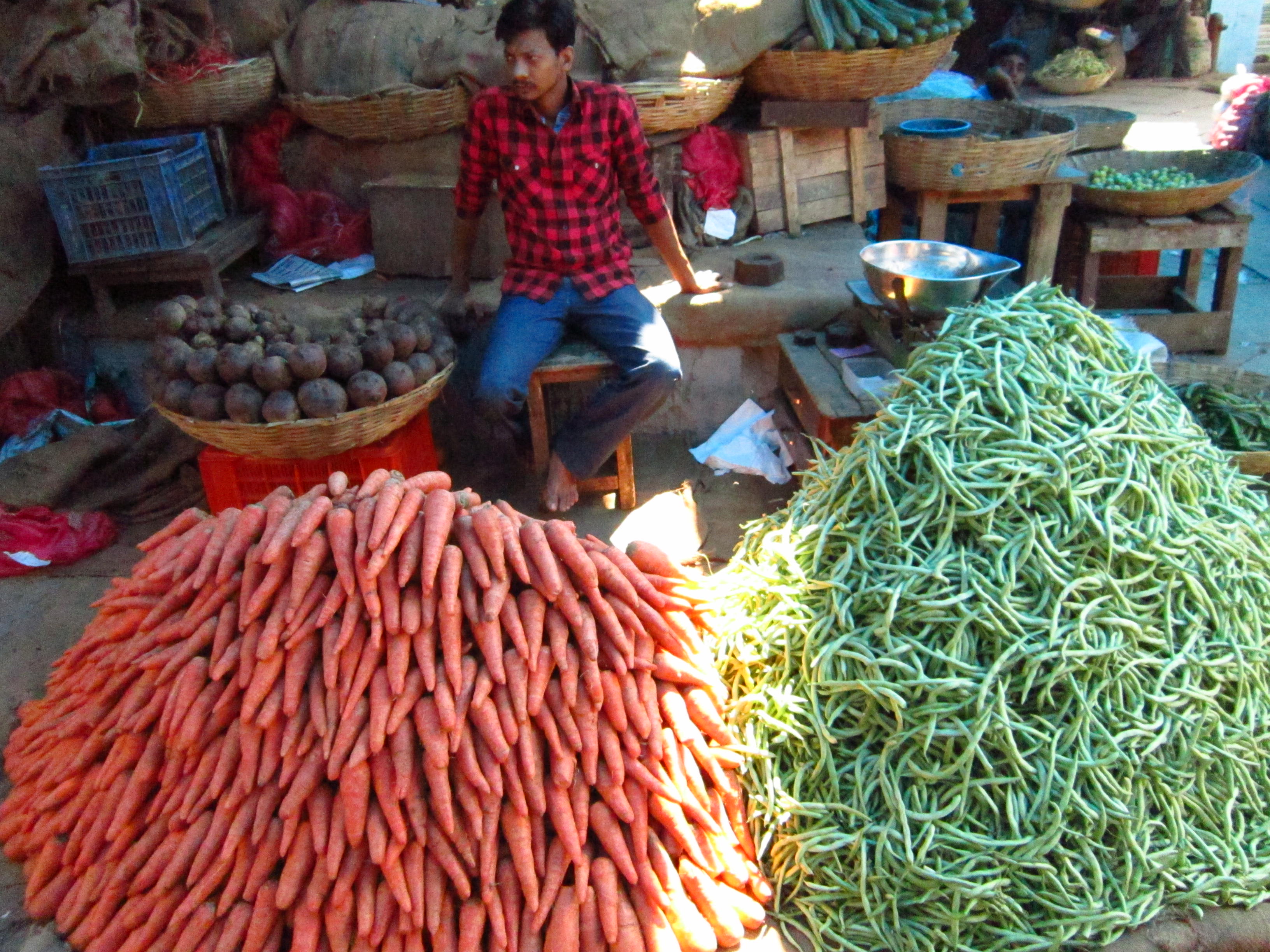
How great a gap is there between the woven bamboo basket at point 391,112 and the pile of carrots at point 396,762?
2.64 m

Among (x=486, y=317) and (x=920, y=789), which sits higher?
(x=486, y=317)

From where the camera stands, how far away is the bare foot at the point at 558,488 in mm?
3584

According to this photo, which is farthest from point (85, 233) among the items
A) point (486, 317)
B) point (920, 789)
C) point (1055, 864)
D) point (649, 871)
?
point (1055, 864)

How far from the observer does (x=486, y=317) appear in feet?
13.1

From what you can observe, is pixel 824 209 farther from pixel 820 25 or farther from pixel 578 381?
pixel 578 381

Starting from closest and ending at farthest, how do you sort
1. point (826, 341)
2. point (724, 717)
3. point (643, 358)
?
point (724, 717), point (643, 358), point (826, 341)

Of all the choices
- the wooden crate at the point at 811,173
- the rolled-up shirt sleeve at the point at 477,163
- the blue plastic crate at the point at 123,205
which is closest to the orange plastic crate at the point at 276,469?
the rolled-up shirt sleeve at the point at 477,163

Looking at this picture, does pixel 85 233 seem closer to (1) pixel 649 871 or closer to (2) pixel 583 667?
(2) pixel 583 667

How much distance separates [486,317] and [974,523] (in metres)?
2.41

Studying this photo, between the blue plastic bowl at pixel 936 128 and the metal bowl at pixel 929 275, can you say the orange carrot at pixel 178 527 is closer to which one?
the metal bowl at pixel 929 275

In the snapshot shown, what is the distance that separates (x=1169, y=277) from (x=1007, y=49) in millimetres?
5283

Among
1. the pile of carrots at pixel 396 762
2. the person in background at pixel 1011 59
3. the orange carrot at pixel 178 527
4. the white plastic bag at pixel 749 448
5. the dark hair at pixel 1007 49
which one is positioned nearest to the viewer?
the pile of carrots at pixel 396 762

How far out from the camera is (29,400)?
4.17m

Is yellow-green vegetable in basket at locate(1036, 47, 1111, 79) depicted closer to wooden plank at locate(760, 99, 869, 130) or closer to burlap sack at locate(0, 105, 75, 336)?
wooden plank at locate(760, 99, 869, 130)
